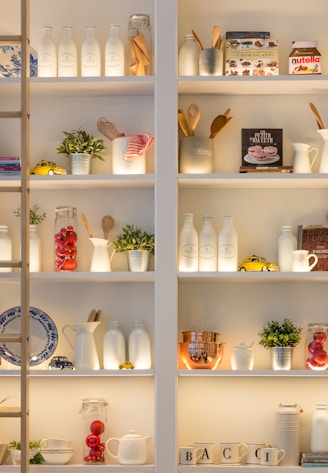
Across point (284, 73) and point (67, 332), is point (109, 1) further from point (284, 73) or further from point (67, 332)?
point (67, 332)

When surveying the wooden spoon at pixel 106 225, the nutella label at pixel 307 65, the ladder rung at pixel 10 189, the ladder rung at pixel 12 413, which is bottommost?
the ladder rung at pixel 12 413

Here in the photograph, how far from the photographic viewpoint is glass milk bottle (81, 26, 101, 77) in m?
3.82

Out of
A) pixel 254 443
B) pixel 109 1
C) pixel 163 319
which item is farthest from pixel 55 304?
pixel 109 1

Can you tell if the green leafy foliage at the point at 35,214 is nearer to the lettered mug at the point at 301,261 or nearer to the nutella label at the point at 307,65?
the lettered mug at the point at 301,261

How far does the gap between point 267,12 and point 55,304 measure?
1493 mm

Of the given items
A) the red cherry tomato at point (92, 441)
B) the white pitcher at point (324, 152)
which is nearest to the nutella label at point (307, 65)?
the white pitcher at point (324, 152)

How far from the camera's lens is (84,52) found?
151 inches

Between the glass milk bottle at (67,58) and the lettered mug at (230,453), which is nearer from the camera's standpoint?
the lettered mug at (230,453)

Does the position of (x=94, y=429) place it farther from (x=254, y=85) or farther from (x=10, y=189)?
(x=254, y=85)

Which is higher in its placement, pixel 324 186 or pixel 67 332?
pixel 324 186

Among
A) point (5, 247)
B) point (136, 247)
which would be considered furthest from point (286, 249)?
point (5, 247)

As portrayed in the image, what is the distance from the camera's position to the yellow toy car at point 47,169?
3.80 metres

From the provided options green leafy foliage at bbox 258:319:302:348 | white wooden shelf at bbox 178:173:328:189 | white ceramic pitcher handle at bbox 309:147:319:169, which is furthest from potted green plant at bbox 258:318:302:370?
white ceramic pitcher handle at bbox 309:147:319:169

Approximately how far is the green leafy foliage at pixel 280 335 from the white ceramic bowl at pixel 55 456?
0.88 metres
